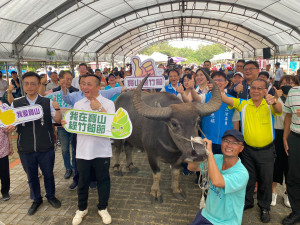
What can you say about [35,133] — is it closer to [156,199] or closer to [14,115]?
[14,115]

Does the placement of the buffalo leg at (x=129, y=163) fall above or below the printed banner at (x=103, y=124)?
below

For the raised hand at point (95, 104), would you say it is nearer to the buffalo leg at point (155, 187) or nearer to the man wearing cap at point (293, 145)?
the buffalo leg at point (155, 187)

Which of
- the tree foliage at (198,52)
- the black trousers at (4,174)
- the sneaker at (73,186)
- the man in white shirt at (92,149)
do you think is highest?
the tree foliage at (198,52)

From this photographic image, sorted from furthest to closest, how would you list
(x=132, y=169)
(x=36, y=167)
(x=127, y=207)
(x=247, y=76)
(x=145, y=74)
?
(x=145, y=74)
(x=132, y=169)
(x=247, y=76)
(x=127, y=207)
(x=36, y=167)


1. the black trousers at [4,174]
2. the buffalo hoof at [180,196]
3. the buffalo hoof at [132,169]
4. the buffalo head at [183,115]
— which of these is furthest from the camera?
the buffalo hoof at [132,169]

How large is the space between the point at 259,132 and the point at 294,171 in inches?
33.3

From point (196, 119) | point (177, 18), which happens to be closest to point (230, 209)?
point (196, 119)

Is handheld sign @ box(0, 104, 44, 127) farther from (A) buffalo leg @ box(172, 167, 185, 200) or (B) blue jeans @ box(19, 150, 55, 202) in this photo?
(A) buffalo leg @ box(172, 167, 185, 200)

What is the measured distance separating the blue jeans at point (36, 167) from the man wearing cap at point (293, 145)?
12.6ft

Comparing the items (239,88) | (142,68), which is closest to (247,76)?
(239,88)

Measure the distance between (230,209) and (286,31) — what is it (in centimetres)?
1886

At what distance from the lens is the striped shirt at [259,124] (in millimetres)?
3092

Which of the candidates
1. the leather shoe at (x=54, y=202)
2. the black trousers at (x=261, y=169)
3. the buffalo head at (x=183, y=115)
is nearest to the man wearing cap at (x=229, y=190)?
the buffalo head at (x=183, y=115)

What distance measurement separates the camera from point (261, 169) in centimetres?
319
